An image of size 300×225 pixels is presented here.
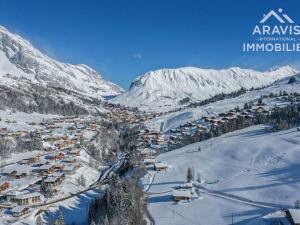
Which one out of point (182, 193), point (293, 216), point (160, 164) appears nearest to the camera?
point (293, 216)

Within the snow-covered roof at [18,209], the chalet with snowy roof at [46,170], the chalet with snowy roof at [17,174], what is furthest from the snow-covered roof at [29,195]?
the chalet with snowy roof at [17,174]

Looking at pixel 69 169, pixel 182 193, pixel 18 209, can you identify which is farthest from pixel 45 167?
pixel 182 193

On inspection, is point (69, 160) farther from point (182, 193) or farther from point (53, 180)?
point (182, 193)

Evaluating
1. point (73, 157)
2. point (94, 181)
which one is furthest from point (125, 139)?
point (94, 181)

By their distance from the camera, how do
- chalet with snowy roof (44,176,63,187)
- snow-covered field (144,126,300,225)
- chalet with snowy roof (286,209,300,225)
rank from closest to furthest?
chalet with snowy roof (286,209,300,225) → snow-covered field (144,126,300,225) → chalet with snowy roof (44,176,63,187)

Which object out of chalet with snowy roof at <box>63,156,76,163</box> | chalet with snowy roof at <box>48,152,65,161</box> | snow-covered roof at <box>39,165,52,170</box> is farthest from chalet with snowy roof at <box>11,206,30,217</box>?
chalet with snowy roof at <box>48,152,65,161</box>

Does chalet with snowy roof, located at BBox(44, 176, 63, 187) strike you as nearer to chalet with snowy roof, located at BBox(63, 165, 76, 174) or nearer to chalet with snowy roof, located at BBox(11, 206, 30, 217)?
chalet with snowy roof, located at BBox(63, 165, 76, 174)

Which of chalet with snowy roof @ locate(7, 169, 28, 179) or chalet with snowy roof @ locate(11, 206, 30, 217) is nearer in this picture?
chalet with snowy roof @ locate(11, 206, 30, 217)
